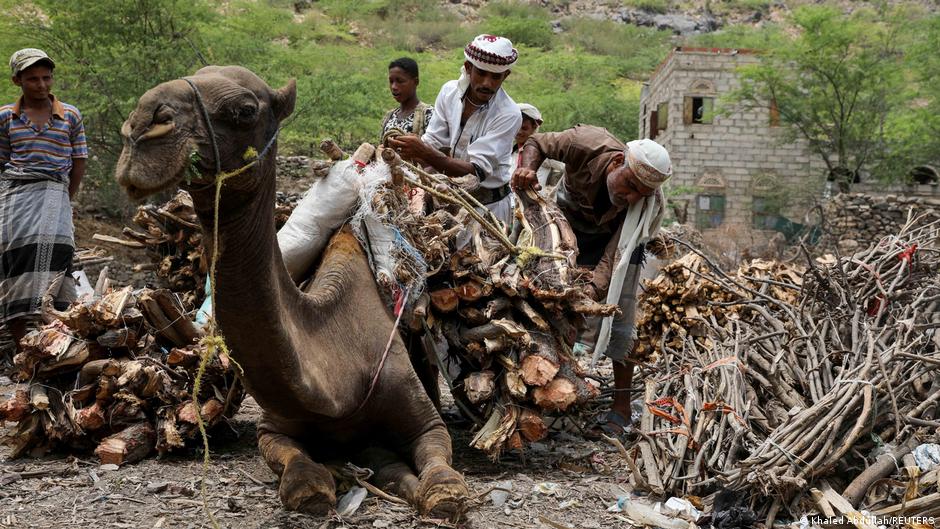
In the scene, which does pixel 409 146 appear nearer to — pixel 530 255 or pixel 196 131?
pixel 530 255

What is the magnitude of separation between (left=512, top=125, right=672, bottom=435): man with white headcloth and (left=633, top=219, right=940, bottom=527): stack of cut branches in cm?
41

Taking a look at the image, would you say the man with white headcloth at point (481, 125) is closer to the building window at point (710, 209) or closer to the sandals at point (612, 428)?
the sandals at point (612, 428)

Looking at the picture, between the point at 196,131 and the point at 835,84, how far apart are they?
103 ft

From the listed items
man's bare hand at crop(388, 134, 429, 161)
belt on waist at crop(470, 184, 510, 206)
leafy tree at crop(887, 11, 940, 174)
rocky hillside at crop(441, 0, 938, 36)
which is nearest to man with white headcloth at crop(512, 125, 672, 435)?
belt on waist at crop(470, 184, 510, 206)

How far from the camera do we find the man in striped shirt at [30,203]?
668 centimetres

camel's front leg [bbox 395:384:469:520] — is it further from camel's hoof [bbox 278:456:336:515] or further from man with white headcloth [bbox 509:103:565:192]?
man with white headcloth [bbox 509:103:565:192]

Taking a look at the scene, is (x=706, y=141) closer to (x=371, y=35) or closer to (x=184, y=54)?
(x=184, y=54)

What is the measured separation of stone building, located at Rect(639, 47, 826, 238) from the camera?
32.7 m

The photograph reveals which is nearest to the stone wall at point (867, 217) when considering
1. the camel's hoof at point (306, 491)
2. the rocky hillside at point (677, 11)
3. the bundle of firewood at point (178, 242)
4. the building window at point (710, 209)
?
the building window at point (710, 209)

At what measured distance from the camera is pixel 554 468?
5.30 metres

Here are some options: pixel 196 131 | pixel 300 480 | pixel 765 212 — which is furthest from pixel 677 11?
pixel 196 131

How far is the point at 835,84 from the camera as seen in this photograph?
30.2 metres

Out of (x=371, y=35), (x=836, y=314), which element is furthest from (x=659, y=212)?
(x=371, y=35)

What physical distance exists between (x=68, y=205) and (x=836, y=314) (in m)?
6.06
